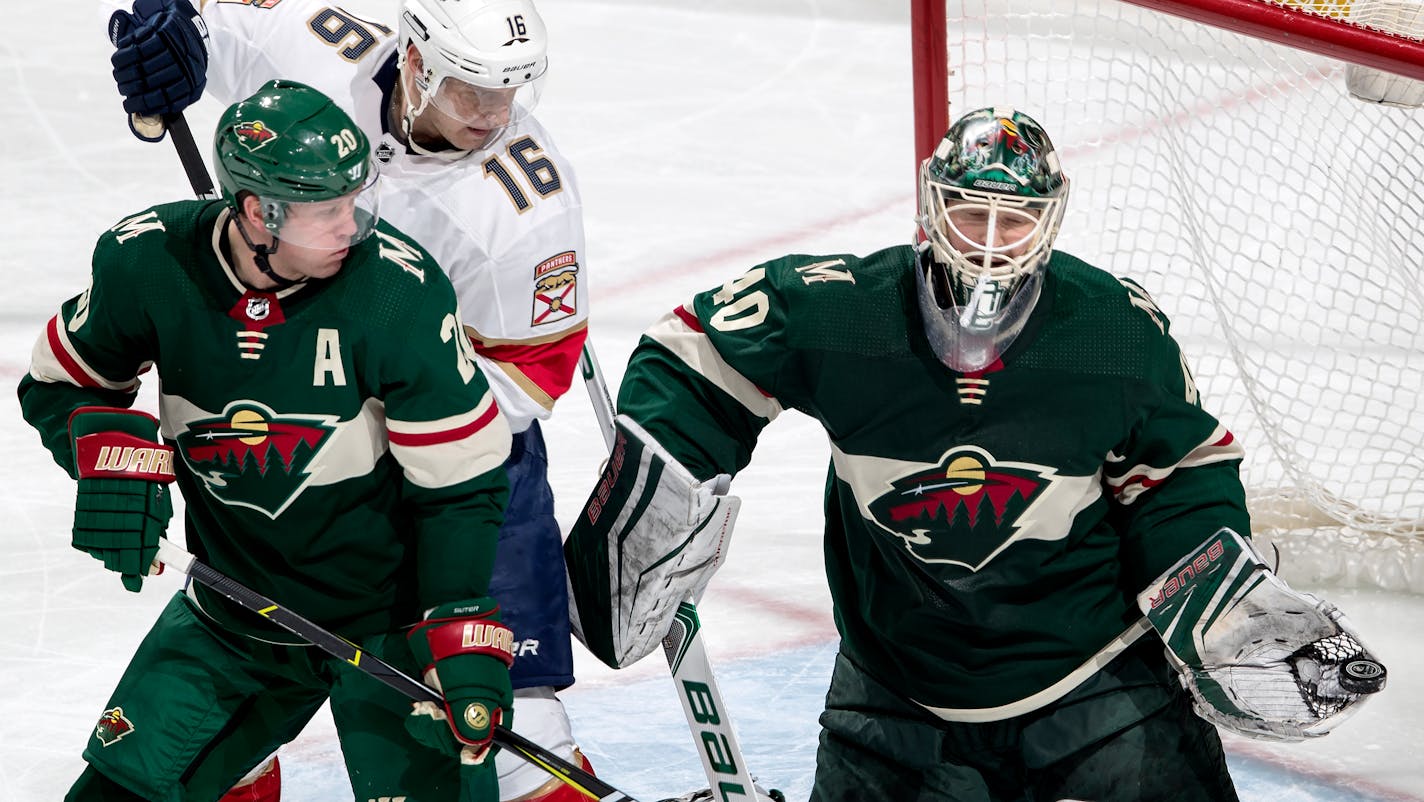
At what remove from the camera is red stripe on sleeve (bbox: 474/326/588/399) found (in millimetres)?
2990

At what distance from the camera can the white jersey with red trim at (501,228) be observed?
293cm

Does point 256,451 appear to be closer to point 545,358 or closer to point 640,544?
point 640,544

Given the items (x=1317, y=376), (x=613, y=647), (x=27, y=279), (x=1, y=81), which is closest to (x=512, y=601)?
(x=613, y=647)

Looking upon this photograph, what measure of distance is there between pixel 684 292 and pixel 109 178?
2023 mm

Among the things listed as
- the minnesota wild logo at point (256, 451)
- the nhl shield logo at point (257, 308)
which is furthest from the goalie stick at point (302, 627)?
the nhl shield logo at point (257, 308)

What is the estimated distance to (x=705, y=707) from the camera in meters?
2.71

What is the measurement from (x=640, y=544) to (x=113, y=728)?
753 millimetres

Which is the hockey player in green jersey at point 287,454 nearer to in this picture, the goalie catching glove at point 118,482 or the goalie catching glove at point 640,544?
the goalie catching glove at point 118,482

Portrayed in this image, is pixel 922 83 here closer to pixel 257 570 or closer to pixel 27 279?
pixel 257 570

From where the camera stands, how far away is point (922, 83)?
350cm

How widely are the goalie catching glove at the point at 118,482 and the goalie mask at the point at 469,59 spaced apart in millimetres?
726

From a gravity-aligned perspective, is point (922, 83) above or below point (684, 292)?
above

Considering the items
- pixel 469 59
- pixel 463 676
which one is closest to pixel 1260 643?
pixel 463 676

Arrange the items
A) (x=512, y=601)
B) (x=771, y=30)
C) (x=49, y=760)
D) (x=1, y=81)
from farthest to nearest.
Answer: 1. (x=771, y=30)
2. (x=1, y=81)
3. (x=49, y=760)
4. (x=512, y=601)
